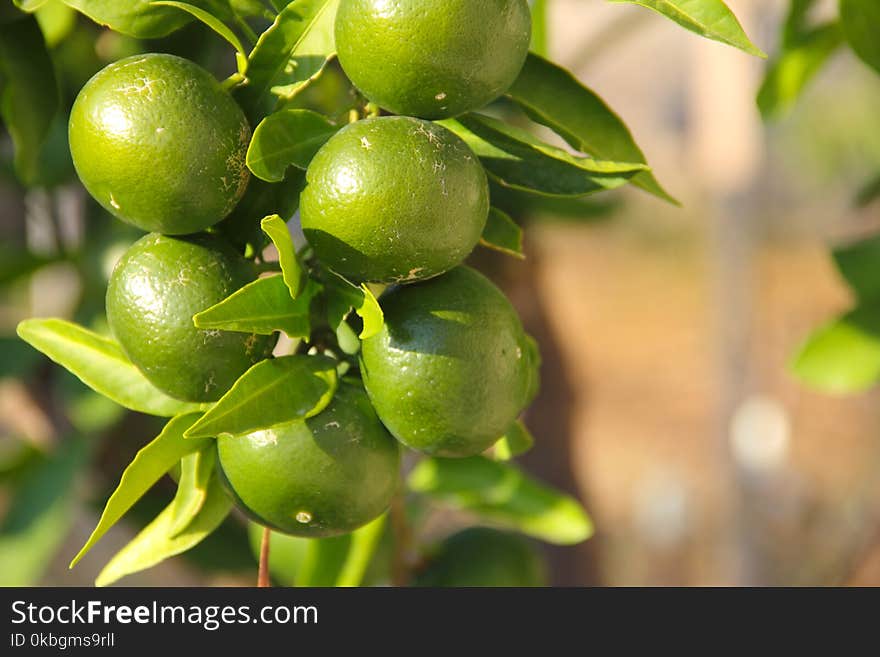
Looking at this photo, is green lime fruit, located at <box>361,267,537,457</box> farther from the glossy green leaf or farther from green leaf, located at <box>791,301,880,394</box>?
green leaf, located at <box>791,301,880,394</box>

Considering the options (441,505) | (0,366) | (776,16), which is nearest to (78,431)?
(0,366)

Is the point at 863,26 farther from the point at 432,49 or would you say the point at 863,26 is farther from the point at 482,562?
the point at 482,562

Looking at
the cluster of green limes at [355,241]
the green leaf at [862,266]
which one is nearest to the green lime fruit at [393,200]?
the cluster of green limes at [355,241]

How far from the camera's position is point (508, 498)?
1.01 meters

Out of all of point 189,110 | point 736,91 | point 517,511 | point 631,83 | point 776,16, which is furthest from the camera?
point 631,83

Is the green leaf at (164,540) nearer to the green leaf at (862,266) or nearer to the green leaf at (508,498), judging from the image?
the green leaf at (508,498)

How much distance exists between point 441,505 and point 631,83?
324 cm

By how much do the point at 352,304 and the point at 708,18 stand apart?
0.75 feet

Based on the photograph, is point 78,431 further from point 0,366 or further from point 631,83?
point 631,83

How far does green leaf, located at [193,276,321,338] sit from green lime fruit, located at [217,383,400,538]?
0.18ft

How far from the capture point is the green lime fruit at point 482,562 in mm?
974

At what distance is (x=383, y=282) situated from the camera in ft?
1.74

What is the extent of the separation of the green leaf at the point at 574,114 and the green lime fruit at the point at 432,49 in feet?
0.24
